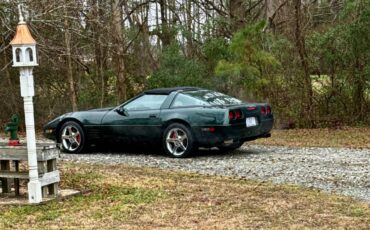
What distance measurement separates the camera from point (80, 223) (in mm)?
6258

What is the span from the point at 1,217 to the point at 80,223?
3.12 ft

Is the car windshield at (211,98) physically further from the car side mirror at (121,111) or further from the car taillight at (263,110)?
the car side mirror at (121,111)

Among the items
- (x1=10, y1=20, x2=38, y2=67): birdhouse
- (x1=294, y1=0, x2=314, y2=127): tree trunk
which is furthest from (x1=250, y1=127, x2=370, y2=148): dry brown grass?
(x1=10, y1=20, x2=38, y2=67): birdhouse

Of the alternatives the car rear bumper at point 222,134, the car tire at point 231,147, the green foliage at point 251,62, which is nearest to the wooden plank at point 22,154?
the car rear bumper at point 222,134

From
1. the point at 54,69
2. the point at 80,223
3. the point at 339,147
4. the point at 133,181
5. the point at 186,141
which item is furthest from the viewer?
the point at 54,69

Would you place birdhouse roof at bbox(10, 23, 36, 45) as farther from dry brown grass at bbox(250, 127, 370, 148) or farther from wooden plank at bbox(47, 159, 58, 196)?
dry brown grass at bbox(250, 127, 370, 148)

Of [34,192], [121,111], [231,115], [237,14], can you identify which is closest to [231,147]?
[231,115]

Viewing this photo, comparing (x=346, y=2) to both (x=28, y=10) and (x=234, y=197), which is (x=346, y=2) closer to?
(x=28, y=10)

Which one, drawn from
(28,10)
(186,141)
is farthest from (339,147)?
(28,10)

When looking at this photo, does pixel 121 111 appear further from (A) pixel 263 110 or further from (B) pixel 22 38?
(B) pixel 22 38

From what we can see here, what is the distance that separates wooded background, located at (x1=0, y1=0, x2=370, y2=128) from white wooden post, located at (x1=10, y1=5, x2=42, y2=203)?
23.1 ft

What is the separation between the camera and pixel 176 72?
18.0 meters

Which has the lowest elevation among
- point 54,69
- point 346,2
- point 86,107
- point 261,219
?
point 261,219

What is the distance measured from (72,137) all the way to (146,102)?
5.77 ft
